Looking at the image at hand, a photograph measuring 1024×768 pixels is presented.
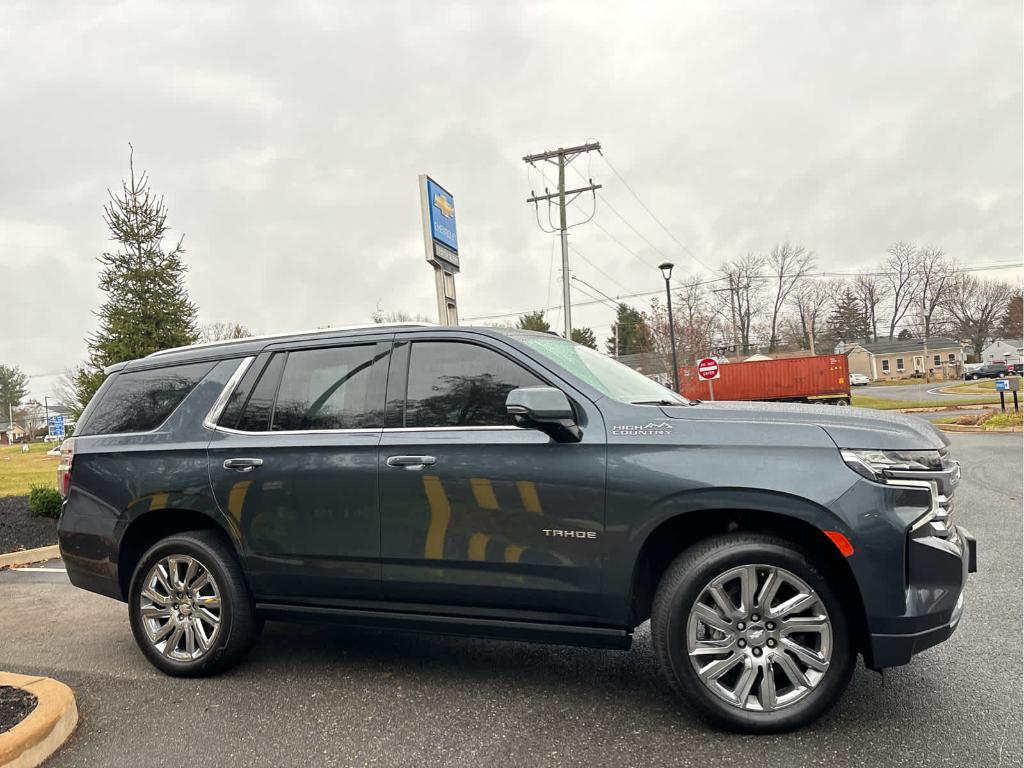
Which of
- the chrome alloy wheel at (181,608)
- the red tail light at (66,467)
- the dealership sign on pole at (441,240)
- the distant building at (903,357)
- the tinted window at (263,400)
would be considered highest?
the distant building at (903,357)

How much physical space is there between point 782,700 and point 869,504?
2.97 feet

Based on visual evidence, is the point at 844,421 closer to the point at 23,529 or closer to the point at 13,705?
the point at 13,705

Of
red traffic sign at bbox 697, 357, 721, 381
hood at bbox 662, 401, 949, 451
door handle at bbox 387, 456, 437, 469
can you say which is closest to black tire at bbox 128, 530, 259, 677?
door handle at bbox 387, 456, 437, 469

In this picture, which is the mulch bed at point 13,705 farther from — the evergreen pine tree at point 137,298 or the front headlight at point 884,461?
the evergreen pine tree at point 137,298

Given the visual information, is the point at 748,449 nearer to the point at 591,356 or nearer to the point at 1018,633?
the point at 591,356

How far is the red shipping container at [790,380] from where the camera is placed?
3172cm

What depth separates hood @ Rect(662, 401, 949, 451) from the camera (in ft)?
9.58

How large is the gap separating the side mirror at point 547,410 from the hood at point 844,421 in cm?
45

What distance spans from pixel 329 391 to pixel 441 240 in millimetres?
9148

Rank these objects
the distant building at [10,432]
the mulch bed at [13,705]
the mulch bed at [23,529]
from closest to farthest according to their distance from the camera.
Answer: the mulch bed at [13,705] < the mulch bed at [23,529] < the distant building at [10,432]

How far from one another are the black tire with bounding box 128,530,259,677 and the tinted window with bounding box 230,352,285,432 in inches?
26.6

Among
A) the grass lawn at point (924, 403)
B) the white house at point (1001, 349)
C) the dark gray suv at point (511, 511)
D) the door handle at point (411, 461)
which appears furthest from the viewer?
the white house at point (1001, 349)

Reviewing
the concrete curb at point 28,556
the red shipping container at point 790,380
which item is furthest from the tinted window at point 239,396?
the red shipping container at point 790,380

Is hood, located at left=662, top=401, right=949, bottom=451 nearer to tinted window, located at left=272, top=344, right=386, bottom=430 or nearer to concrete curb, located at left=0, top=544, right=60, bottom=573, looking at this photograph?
tinted window, located at left=272, top=344, right=386, bottom=430
